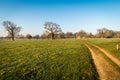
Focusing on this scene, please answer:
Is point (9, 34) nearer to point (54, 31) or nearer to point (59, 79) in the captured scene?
point (54, 31)

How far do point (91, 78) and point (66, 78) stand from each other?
2.15m

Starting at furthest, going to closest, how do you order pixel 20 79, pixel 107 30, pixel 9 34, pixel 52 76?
pixel 107 30 < pixel 9 34 < pixel 52 76 < pixel 20 79

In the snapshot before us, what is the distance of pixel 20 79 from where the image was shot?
432 inches

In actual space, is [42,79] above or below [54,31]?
below

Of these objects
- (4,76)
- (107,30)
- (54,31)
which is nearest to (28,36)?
(54,31)

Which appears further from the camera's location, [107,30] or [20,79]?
[107,30]

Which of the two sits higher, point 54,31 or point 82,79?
point 54,31

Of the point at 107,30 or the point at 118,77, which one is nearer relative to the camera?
the point at 118,77

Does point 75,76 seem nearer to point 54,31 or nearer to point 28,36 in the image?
point 54,31

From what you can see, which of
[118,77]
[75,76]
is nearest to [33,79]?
[75,76]

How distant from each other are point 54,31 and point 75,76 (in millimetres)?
83435

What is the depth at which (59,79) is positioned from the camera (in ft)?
36.3

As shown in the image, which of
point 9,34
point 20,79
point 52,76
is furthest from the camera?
point 9,34

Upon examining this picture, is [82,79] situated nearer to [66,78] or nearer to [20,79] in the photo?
[66,78]
